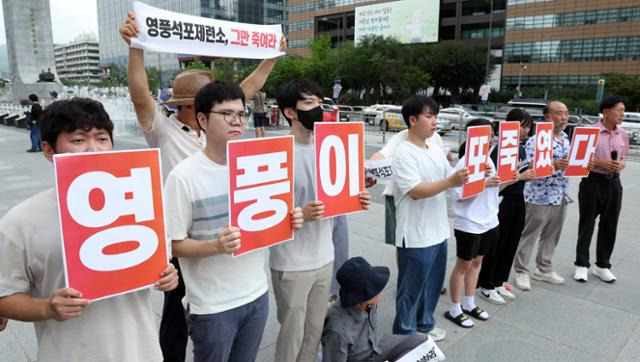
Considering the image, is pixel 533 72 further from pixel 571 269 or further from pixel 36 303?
pixel 36 303

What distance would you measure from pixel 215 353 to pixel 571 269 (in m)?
4.55

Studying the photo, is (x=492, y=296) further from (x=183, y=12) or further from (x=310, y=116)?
(x=183, y=12)

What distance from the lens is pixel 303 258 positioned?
2512 millimetres

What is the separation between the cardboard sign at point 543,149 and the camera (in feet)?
13.6

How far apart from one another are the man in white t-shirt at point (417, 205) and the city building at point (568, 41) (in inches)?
2178

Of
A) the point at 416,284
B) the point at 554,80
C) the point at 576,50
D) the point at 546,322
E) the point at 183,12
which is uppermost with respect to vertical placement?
the point at 183,12

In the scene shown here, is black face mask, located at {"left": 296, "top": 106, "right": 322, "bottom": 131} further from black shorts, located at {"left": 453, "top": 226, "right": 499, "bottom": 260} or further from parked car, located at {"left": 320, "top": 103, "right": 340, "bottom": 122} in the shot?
black shorts, located at {"left": 453, "top": 226, "right": 499, "bottom": 260}

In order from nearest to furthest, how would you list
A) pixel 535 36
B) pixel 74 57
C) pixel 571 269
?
pixel 571 269 < pixel 535 36 < pixel 74 57

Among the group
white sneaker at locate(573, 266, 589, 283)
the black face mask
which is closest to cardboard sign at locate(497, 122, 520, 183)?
white sneaker at locate(573, 266, 589, 283)

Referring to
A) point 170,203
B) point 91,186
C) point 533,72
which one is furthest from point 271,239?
point 533,72

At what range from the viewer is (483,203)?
146 inches

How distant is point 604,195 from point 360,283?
3589mm

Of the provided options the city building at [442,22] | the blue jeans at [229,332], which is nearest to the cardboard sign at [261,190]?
the blue jeans at [229,332]

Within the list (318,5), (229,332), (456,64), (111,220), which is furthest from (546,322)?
(318,5)
